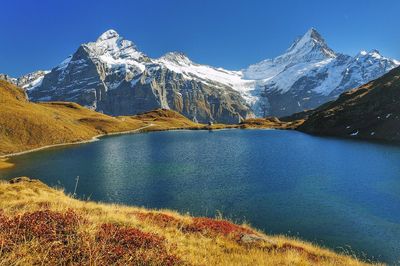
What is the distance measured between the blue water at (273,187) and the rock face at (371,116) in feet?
157

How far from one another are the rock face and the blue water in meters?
47.8

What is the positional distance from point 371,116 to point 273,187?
12893 cm

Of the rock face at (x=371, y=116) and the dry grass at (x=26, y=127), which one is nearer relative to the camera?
the dry grass at (x=26, y=127)

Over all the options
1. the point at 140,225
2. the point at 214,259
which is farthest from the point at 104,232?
the point at 140,225

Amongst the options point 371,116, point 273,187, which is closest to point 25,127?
point 273,187

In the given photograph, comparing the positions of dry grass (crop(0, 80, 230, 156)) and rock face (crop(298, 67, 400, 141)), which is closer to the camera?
dry grass (crop(0, 80, 230, 156))

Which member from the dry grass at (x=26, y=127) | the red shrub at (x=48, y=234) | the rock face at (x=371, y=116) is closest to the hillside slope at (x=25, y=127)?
the dry grass at (x=26, y=127)

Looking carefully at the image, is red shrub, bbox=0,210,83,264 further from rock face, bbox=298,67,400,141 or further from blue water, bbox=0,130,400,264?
rock face, bbox=298,67,400,141

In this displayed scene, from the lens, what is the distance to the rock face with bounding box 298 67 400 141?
147250mm

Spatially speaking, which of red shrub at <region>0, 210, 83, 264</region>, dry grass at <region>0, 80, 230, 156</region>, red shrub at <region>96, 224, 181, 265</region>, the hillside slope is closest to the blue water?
red shrub at <region>96, 224, 181, 265</region>

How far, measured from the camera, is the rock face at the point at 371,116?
483 ft

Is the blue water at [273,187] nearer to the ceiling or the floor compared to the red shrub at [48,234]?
nearer to the floor

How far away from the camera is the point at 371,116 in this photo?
165750 millimetres

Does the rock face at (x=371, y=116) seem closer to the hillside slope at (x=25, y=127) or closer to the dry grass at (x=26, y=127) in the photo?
the dry grass at (x=26, y=127)
